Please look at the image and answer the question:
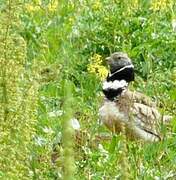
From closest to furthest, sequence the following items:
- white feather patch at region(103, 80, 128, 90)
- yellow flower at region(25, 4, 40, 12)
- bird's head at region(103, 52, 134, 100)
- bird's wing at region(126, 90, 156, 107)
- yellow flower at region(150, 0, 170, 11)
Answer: bird's wing at region(126, 90, 156, 107)
white feather patch at region(103, 80, 128, 90)
bird's head at region(103, 52, 134, 100)
yellow flower at region(150, 0, 170, 11)
yellow flower at region(25, 4, 40, 12)

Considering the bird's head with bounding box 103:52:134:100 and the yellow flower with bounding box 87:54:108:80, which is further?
the bird's head with bounding box 103:52:134:100

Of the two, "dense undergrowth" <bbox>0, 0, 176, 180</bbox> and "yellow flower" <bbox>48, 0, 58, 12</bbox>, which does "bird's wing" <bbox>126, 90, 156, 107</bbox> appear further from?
"yellow flower" <bbox>48, 0, 58, 12</bbox>

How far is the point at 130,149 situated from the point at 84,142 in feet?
1.21

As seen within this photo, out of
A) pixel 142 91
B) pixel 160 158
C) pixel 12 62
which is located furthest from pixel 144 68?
pixel 12 62

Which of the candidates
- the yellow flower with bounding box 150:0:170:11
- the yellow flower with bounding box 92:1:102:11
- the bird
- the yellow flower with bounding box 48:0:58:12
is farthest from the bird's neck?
the yellow flower with bounding box 48:0:58:12

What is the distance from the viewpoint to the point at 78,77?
721 centimetres

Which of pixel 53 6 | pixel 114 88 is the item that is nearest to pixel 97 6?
pixel 53 6

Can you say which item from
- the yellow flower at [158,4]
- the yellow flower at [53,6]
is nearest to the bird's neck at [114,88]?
the yellow flower at [158,4]

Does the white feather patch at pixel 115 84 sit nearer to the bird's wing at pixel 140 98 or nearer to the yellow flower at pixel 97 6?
the bird's wing at pixel 140 98

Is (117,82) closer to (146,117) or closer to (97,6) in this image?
(146,117)

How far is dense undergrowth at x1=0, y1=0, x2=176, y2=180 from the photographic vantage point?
3.43m

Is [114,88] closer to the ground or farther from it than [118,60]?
closer to the ground

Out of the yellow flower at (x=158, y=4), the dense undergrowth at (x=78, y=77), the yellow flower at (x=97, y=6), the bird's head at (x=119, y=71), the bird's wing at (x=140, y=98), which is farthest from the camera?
the yellow flower at (x=97, y=6)

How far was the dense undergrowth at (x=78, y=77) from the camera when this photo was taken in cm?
343
